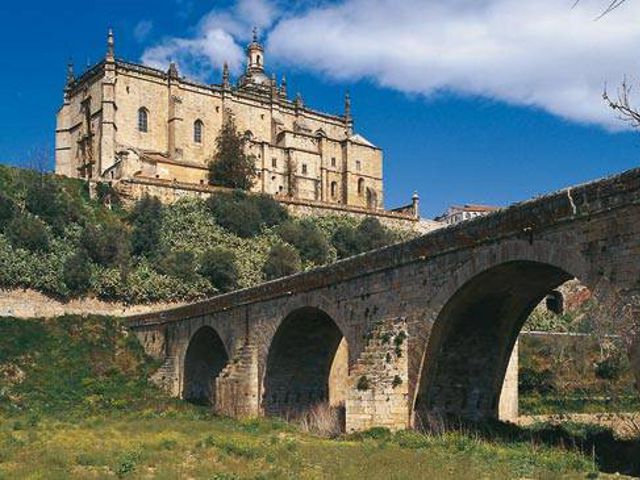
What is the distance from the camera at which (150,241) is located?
5850cm

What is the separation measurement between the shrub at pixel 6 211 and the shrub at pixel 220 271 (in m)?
12.7

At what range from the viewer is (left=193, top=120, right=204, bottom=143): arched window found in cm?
8256

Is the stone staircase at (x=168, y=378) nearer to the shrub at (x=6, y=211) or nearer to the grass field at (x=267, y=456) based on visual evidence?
the grass field at (x=267, y=456)

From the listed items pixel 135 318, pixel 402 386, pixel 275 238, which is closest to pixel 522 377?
pixel 402 386

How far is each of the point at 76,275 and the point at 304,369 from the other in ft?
75.7

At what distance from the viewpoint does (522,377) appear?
3444 cm

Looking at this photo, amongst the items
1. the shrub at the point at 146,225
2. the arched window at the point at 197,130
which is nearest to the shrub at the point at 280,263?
the shrub at the point at 146,225

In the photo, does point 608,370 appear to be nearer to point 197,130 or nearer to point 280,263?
point 280,263

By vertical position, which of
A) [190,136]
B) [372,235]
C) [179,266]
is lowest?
[179,266]

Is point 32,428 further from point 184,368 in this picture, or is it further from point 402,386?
point 184,368

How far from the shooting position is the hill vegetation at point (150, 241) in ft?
169

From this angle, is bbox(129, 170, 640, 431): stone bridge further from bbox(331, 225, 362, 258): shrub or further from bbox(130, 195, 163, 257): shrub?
bbox(331, 225, 362, 258): shrub

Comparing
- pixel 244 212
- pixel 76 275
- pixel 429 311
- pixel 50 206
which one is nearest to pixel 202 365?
pixel 76 275

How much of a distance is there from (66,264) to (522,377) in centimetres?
2920
